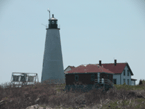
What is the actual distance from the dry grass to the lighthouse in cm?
499

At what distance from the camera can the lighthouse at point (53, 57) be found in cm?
4478

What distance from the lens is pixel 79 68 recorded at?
138ft

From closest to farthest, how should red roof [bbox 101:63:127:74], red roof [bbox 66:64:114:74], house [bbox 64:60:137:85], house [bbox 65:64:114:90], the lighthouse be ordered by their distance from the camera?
house [bbox 65:64:114:90], red roof [bbox 66:64:114:74], the lighthouse, house [bbox 64:60:137:85], red roof [bbox 101:63:127:74]

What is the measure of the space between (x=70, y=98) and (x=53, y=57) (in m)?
11.3

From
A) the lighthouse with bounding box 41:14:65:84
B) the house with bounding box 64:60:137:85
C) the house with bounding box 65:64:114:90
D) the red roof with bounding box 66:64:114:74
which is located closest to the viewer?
the house with bounding box 65:64:114:90

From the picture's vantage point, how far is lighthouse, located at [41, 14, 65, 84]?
44.8 m

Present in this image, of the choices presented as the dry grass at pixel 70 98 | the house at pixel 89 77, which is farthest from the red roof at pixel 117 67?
the dry grass at pixel 70 98

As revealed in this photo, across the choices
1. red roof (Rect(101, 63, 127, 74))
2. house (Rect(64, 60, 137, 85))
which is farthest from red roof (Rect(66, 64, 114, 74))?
red roof (Rect(101, 63, 127, 74))

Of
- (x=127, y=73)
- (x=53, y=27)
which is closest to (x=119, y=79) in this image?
(x=127, y=73)

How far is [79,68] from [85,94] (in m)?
6.18

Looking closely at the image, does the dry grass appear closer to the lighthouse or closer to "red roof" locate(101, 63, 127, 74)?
the lighthouse

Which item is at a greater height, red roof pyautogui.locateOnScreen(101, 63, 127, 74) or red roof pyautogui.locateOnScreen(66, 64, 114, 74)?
red roof pyautogui.locateOnScreen(101, 63, 127, 74)

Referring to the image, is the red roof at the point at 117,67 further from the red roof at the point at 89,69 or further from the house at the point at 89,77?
the red roof at the point at 89,69

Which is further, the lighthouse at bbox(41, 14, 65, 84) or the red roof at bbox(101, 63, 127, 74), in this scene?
the red roof at bbox(101, 63, 127, 74)
